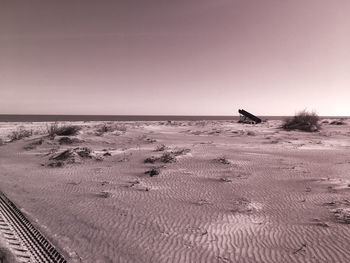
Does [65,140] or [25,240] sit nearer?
[25,240]

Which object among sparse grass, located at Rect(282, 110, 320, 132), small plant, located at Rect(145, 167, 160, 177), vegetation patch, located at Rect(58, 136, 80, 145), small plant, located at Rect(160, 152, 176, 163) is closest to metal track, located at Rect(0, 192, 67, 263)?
small plant, located at Rect(145, 167, 160, 177)

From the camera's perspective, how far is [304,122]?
23.0m

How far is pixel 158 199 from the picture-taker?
6715 mm

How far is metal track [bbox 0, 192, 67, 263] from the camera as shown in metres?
3.99

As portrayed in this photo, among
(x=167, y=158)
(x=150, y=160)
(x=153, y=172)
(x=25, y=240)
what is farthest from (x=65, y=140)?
(x=25, y=240)

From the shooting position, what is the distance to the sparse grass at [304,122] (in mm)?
22344

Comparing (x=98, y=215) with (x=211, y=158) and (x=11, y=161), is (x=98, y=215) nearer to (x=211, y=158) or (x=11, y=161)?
(x=211, y=158)

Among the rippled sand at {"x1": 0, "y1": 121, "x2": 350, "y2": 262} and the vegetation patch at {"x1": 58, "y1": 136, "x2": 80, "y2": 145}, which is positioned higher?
the vegetation patch at {"x1": 58, "y1": 136, "x2": 80, "y2": 145}

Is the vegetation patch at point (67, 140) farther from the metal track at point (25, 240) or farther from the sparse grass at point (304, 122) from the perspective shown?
the sparse grass at point (304, 122)

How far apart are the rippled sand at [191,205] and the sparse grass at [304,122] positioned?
38.0 feet

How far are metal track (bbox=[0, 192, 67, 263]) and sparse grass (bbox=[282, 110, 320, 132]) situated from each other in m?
22.1

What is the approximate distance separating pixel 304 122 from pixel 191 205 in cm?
2015

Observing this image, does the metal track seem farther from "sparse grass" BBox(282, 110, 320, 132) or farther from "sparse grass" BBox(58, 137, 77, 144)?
"sparse grass" BBox(282, 110, 320, 132)

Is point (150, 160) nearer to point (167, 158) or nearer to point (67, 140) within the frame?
point (167, 158)
